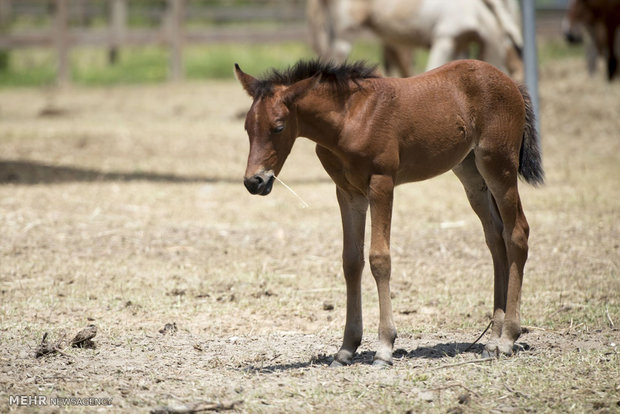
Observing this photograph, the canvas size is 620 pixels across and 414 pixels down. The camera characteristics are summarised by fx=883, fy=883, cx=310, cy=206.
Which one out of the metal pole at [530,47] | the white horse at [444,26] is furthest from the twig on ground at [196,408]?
the white horse at [444,26]

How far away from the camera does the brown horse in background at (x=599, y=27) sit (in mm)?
15492

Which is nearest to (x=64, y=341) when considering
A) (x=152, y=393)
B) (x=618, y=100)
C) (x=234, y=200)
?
(x=152, y=393)

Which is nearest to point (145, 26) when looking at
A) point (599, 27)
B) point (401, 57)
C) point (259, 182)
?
point (599, 27)

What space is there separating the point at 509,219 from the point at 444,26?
266 inches

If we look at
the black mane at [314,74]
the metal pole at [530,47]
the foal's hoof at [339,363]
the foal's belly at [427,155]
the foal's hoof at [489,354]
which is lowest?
the foal's hoof at [339,363]

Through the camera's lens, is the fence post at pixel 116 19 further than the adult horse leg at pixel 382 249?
Yes

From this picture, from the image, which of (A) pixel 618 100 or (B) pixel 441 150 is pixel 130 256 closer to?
(B) pixel 441 150

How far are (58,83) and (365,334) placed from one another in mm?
15637

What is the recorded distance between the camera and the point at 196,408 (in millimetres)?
3896

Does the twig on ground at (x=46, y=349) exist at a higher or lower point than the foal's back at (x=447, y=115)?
lower

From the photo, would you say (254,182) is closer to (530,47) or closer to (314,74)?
(314,74)

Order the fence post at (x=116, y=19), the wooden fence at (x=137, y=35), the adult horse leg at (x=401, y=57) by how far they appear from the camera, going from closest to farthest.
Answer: the adult horse leg at (x=401, y=57) < the wooden fence at (x=137, y=35) < the fence post at (x=116, y=19)

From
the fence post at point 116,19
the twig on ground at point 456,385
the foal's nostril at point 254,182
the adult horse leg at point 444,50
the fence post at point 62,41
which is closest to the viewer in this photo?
the twig on ground at point 456,385

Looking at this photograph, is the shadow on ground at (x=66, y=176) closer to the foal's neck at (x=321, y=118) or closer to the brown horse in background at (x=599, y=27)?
the foal's neck at (x=321, y=118)
